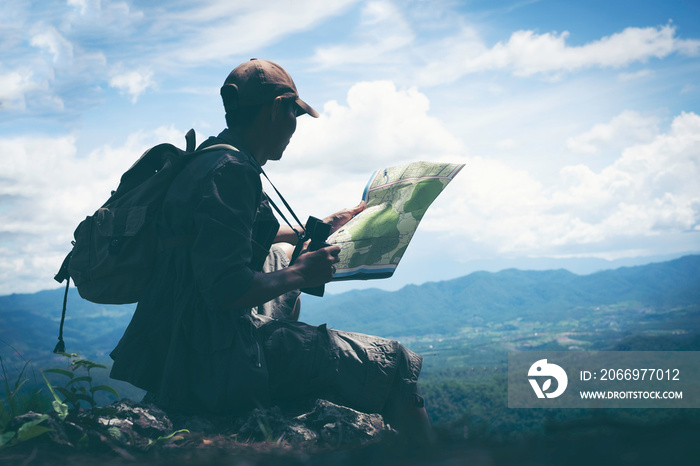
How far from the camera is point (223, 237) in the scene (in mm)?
3150

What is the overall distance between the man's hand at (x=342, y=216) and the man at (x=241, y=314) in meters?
0.95

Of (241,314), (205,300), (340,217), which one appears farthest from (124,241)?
(340,217)

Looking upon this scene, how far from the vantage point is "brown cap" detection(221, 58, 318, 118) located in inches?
145

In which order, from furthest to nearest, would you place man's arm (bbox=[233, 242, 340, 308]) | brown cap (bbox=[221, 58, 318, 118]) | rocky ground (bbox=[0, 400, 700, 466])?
brown cap (bbox=[221, 58, 318, 118]) → man's arm (bbox=[233, 242, 340, 308]) → rocky ground (bbox=[0, 400, 700, 466])

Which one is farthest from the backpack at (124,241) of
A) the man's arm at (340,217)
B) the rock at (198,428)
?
the man's arm at (340,217)

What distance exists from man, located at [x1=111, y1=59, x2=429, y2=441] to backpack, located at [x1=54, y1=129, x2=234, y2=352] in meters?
0.08

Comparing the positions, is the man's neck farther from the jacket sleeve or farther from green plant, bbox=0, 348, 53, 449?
green plant, bbox=0, 348, 53, 449

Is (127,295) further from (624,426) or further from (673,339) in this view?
(673,339)

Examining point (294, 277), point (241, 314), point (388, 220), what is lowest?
point (241, 314)

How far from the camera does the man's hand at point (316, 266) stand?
3418 millimetres

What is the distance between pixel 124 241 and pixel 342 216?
6.22 ft

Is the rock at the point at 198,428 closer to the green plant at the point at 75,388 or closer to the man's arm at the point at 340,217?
the green plant at the point at 75,388

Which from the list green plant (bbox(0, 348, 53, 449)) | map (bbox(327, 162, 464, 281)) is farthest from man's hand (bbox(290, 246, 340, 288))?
green plant (bbox(0, 348, 53, 449))

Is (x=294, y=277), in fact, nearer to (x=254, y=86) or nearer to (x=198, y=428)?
(x=198, y=428)
